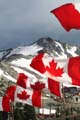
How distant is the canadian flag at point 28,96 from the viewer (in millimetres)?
42469

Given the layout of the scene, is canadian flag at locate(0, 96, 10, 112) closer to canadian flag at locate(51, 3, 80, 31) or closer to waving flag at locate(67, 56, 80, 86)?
waving flag at locate(67, 56, 80, 86)

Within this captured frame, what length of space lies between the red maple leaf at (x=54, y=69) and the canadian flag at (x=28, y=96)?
40.5 ft

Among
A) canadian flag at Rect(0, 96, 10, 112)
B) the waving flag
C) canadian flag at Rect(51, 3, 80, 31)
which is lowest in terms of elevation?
the waving flag

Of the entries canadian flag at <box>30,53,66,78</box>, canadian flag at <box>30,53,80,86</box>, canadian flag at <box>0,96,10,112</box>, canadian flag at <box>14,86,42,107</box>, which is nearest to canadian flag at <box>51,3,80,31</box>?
canadian flag at <box>30,53,80,86</box>

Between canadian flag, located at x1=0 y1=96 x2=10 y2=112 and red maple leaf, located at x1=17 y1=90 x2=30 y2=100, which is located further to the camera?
canadian flag, located at x1=0 y1=96 x2=10 y2=112

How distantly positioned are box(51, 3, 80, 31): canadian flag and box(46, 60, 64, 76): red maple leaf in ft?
17.3

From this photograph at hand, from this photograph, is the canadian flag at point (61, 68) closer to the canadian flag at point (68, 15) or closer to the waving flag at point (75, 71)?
the waving flag at point (75, 71)

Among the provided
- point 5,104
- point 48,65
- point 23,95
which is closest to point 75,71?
point 48,65

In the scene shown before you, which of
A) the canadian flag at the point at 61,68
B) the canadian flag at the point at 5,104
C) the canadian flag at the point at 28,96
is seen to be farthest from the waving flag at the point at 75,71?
the canadian flag at the point at 5,104

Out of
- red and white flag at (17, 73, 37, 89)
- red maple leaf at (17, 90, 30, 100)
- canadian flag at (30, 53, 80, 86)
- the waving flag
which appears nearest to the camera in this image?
the waving flag

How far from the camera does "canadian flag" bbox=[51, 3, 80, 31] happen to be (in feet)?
77.1

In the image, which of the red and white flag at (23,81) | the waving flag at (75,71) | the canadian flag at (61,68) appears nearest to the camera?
the waving flag at (75,71)

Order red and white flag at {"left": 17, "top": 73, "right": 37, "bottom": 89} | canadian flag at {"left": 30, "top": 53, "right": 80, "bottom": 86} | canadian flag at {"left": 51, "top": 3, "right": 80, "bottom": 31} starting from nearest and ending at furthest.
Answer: canadian flag at {"left": 51, "top": 3, "right": 80, "bottom": 31} < canadian flag at {"left": 30, "top": 53, "right": 80, "bottom": 86} < red and white flag at {"left": 17, "top": 73, "right": 37, "bottom": 89}

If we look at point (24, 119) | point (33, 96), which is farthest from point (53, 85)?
point (24, 119)
